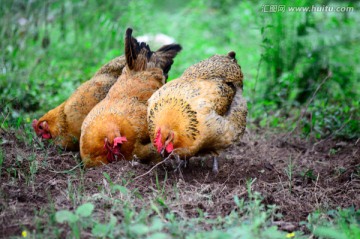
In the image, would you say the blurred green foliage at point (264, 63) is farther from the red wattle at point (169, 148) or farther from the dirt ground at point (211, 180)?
the red wattle at point (169, 148)

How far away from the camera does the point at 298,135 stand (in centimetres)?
671

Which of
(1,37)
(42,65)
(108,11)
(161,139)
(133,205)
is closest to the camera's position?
(133,205)

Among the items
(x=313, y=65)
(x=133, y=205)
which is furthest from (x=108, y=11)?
(x=133, y=205)

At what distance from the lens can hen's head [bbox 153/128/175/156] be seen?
4652mm

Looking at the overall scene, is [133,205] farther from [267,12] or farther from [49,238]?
[267,12]

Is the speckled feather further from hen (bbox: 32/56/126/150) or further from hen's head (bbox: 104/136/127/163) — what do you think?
hen (bbox: 32/56/126/150)

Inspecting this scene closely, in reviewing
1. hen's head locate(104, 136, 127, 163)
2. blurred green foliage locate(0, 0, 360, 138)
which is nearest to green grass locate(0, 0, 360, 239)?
blurred green foliage locate(0, 0, 360, 138)

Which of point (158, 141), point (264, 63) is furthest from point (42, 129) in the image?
point (264, 63)

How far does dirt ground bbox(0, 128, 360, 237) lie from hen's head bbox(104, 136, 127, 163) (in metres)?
0.16

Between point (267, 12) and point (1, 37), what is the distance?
4656 millimetres

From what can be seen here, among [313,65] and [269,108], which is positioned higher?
[313,65]

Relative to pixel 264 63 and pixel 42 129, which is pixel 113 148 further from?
pixel 264 63

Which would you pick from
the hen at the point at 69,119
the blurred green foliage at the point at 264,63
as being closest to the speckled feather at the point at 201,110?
the hen at the point at 69,119

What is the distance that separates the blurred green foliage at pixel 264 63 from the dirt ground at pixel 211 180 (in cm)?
81
